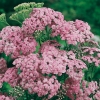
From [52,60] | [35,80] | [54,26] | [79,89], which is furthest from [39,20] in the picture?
[79,89]

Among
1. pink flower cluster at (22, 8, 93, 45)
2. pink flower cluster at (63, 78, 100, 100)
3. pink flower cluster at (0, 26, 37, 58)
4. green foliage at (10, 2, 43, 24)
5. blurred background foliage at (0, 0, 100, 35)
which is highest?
blurred background foliage at (0, 0, 100, 35)

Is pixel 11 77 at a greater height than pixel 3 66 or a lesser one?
lesser

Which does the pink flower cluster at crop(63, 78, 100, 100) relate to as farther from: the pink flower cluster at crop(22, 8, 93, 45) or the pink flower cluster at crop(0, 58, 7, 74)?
the pink flower cluster at crop(0, 58, 7, 74)

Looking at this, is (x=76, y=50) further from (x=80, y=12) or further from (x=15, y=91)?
(x=80, y=12)

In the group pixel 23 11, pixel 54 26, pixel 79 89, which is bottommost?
pixel 79 89

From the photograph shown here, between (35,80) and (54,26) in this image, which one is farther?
(54,26)

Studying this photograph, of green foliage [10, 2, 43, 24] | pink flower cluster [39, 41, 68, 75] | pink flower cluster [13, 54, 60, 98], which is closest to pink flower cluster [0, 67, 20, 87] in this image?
pink flower cluster [13, 54, 60, 98]

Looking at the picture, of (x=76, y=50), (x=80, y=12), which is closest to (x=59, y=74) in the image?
(x=76, y=50)

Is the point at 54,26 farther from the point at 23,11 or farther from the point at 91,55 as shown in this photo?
the point at 91,55

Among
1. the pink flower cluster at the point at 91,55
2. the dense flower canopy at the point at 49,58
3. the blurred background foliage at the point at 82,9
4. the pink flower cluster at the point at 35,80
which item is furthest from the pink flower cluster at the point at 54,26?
the blurred background foliage at the point at 82,9

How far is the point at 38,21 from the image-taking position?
130 inches

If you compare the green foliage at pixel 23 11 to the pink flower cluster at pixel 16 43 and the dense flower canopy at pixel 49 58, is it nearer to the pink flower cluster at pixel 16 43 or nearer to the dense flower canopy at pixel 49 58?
the dense flower canopy at pixel 49 58

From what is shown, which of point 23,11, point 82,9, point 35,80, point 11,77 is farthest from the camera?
point 82,9

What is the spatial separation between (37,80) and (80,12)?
5735 mm
